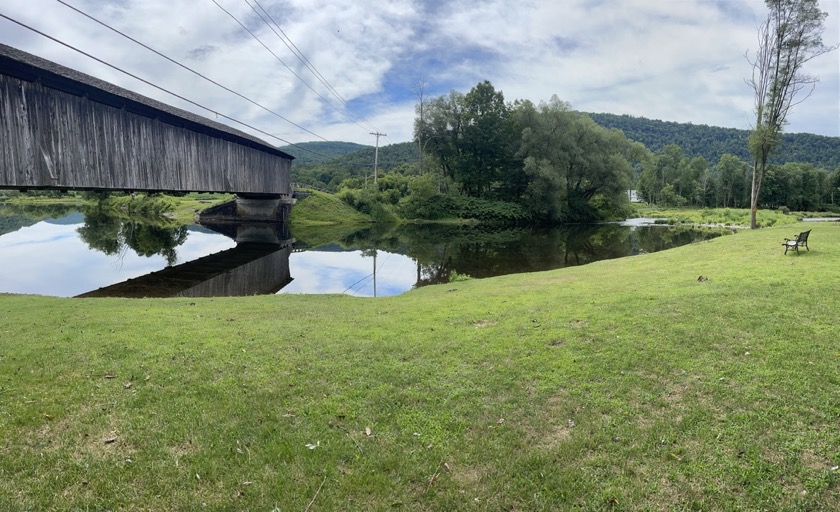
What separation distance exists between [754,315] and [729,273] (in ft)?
15.5

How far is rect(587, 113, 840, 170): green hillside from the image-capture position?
12644 cm

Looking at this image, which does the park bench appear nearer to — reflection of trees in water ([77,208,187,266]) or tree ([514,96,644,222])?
reflection of trees in water ([77,208,187,266])

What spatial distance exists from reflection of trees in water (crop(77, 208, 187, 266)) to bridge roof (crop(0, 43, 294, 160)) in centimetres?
905

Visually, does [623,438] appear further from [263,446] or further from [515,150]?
[515,150]

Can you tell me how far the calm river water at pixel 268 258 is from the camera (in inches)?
835

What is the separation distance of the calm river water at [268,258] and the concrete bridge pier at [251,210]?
7019mm

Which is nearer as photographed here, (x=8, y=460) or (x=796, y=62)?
(x=8, y=460)

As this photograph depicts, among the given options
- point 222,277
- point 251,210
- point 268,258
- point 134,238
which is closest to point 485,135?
point 251,210

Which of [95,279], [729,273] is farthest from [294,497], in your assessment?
[95,279]

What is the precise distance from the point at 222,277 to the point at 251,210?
111 feet

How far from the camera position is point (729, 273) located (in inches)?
473

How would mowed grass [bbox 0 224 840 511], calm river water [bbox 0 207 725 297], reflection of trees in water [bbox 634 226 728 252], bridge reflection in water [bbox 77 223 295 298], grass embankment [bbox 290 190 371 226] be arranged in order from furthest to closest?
grass embankment [bbox 290 190 371 226]
reflection of trees in water [bbox 634 226 728 252]
calm river water [bbox 0 207 725 297]
bridge reflection in water [bbox 77 223 295 298]
mowed grass [bbox 0 224 840 511]

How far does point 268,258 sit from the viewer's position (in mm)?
30453

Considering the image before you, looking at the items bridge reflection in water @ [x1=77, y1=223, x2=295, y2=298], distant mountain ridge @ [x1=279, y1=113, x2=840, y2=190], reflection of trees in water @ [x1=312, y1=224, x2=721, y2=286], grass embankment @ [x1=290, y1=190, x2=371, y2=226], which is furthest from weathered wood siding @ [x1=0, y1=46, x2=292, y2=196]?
distant mountain ridge @ [x1=279, y1=113, x2=840, y2=190]
